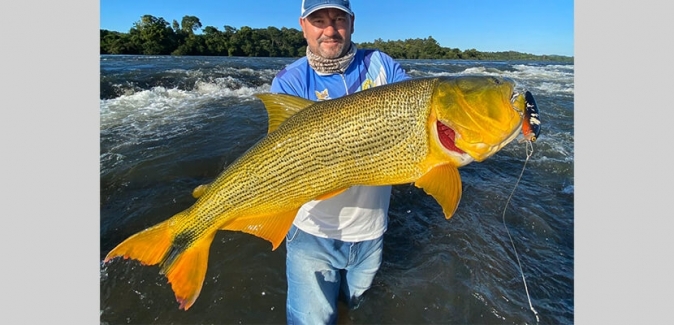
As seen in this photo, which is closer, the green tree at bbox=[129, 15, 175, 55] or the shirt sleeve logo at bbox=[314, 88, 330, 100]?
the shirt sleeve logo at bbox=[314, 88, 330, 100]

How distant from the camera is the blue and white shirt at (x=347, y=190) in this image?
8.41 feet

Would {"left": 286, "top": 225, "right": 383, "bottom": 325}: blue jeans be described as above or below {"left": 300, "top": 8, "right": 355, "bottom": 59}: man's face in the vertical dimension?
below

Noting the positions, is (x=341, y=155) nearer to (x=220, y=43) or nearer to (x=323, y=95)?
(x=323, y=95)

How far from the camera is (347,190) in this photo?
8.28ft

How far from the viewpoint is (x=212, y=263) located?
4.30m

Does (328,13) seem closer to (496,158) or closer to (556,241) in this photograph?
(556,241)

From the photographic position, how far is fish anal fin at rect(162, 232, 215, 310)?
7.68ft

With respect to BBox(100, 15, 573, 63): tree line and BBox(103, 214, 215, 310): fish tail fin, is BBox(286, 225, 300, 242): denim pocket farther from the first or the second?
BBox(100, 15, 573, 63): tree line

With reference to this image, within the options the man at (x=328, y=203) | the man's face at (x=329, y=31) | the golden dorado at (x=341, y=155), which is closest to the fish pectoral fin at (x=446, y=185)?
Result: the golden dorado at (x=341, y=155)

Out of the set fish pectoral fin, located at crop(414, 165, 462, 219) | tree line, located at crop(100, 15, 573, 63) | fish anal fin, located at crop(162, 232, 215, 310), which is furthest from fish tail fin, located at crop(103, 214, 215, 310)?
tree line, located at crop(100, 15, 573, 63)

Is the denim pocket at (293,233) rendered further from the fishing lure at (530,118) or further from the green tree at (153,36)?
the green tree at (153,36)

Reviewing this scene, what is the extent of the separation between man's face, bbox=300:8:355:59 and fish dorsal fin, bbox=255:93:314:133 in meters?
0.53

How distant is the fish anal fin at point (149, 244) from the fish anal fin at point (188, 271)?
10 centimetres

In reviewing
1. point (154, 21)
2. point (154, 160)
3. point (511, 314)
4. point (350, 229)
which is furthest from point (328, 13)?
point (154, 21)
